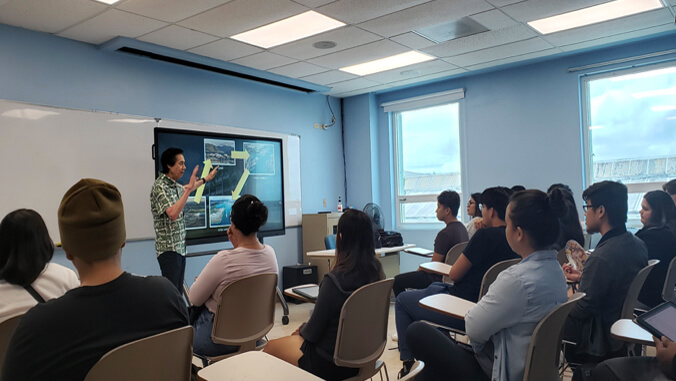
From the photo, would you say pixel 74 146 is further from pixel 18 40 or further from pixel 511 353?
pixel 511 353

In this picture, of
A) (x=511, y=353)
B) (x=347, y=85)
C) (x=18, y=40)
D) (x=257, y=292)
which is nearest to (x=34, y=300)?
(x=257, y=292)

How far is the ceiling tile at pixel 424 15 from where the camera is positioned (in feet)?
12.9

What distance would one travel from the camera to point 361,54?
17.0 feet

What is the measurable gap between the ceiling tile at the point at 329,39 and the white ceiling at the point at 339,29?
10 millimetres

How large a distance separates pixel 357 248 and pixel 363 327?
1.16 ft

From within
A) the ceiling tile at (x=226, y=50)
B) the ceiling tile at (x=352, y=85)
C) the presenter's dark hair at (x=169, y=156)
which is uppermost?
the ceiling tile at (x=226, y=50)

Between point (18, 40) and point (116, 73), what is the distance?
84cm

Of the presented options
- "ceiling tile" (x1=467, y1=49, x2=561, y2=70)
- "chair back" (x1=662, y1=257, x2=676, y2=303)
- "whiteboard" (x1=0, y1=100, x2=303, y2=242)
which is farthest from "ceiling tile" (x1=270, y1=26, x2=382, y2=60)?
"chair back" (x1=662, y1=257, x2=676, y2=303)

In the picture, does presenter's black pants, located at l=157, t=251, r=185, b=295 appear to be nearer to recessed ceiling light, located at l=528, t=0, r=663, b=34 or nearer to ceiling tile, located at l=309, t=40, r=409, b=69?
ceiling tile, located at l=309, t=40, r=409, b=69

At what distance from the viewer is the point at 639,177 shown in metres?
5.34

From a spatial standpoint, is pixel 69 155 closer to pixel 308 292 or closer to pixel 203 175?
pixel 203 175

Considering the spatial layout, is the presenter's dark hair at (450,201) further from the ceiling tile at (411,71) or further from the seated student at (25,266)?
the seated student at (25,266)

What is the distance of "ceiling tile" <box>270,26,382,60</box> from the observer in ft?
14.8

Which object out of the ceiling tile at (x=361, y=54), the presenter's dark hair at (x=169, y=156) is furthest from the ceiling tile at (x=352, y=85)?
the presenter's dark hair at (x=169, y=156)
